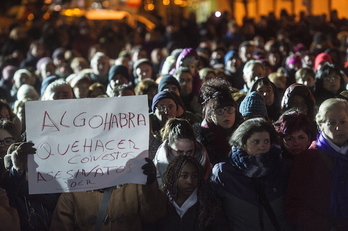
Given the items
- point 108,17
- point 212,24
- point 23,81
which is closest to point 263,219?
point 23,81

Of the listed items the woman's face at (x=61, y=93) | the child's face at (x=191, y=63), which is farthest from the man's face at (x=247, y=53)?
the woman's face at (x=61, y=93)

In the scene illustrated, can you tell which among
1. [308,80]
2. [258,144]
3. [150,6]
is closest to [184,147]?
[258,144]

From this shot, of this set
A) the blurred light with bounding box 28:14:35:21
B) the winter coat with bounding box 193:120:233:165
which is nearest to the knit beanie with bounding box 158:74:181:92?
the winter coat with bounding box 193:120:233:165

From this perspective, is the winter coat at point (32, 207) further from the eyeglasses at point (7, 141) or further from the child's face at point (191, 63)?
the child's face at point (191, 63)

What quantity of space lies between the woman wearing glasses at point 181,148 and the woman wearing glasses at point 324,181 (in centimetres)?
76

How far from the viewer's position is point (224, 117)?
6.18m

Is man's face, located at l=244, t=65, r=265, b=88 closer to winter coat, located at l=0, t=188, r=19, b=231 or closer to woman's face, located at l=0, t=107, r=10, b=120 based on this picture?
woman's face, located at l=0, t=107, r=10, b=120

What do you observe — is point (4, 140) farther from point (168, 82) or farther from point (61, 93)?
point (168, 82)

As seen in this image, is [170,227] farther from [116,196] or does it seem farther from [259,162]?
[259,162]

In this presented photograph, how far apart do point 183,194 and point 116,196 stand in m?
0.46

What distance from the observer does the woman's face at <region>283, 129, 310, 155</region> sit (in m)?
5.68

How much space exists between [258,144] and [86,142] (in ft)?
3.82

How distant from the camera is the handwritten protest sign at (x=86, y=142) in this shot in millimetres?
4789

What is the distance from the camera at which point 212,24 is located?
810 inches
